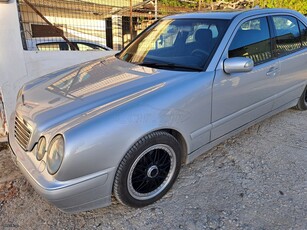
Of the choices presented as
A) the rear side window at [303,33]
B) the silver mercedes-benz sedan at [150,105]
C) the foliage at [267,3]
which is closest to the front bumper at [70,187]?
the silver mercedes-benz sedan at [150,105]

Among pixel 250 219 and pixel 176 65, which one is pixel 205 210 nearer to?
pixel 250 219

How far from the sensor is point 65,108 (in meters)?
2.13

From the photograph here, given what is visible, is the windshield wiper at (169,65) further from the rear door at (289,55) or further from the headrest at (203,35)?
the rear door at (289,55)

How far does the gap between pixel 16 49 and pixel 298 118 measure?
4.21 metres

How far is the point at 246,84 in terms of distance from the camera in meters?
2.85

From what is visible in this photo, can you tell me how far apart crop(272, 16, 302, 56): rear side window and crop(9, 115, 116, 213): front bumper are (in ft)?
8.52

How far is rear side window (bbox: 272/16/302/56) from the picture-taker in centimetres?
336

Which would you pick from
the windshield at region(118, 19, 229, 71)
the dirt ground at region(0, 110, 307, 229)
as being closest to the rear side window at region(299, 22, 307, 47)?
the dirt ground at region(0, 110, 307, 229)

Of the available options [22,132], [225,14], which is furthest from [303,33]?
[22,132]

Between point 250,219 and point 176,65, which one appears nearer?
point 250,219

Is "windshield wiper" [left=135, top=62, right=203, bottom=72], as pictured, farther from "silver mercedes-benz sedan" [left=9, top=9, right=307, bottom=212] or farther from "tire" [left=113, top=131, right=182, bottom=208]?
"tire" [left=113, top=131, right=182, bottom=208]

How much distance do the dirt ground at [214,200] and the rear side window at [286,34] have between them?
123 cm

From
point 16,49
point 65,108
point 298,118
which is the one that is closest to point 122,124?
point 65,108

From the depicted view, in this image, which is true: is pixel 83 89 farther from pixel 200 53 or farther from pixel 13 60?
pixel 13 60
